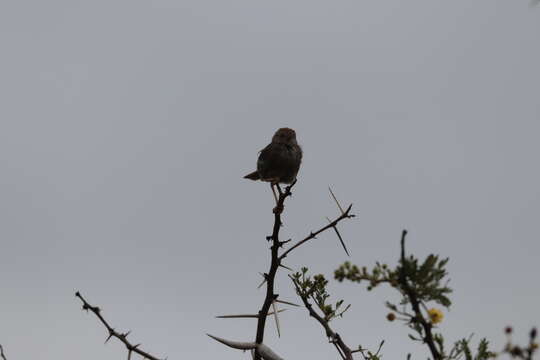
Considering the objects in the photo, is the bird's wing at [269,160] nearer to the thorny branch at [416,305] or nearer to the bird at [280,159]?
the bird at [280,159]

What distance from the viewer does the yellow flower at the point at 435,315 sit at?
2.23m

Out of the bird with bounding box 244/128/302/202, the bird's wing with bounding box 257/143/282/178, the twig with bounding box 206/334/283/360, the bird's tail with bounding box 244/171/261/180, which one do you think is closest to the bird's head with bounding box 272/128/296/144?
the bird with bounding box 244/128/302/202

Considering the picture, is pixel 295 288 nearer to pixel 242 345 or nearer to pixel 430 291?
pixel 242 345

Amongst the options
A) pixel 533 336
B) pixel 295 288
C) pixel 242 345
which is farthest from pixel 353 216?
pixel 533 336

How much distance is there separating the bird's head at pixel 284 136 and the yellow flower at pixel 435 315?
7.49 m

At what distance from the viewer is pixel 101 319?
336 cm

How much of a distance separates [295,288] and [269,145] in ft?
16.8

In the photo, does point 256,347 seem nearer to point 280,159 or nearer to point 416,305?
point 416,305

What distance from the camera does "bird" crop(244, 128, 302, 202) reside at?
941 cm

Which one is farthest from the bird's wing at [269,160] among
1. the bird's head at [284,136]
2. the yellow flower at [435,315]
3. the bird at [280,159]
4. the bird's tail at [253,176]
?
the yellow flower at [435,315]

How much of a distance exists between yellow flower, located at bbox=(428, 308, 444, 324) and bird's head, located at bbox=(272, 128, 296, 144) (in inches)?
295

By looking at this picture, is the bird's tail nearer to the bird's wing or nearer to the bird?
the bird

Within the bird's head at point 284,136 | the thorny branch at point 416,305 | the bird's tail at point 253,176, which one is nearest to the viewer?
the thorny branch at point 416,305

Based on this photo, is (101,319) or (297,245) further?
(297,245)
